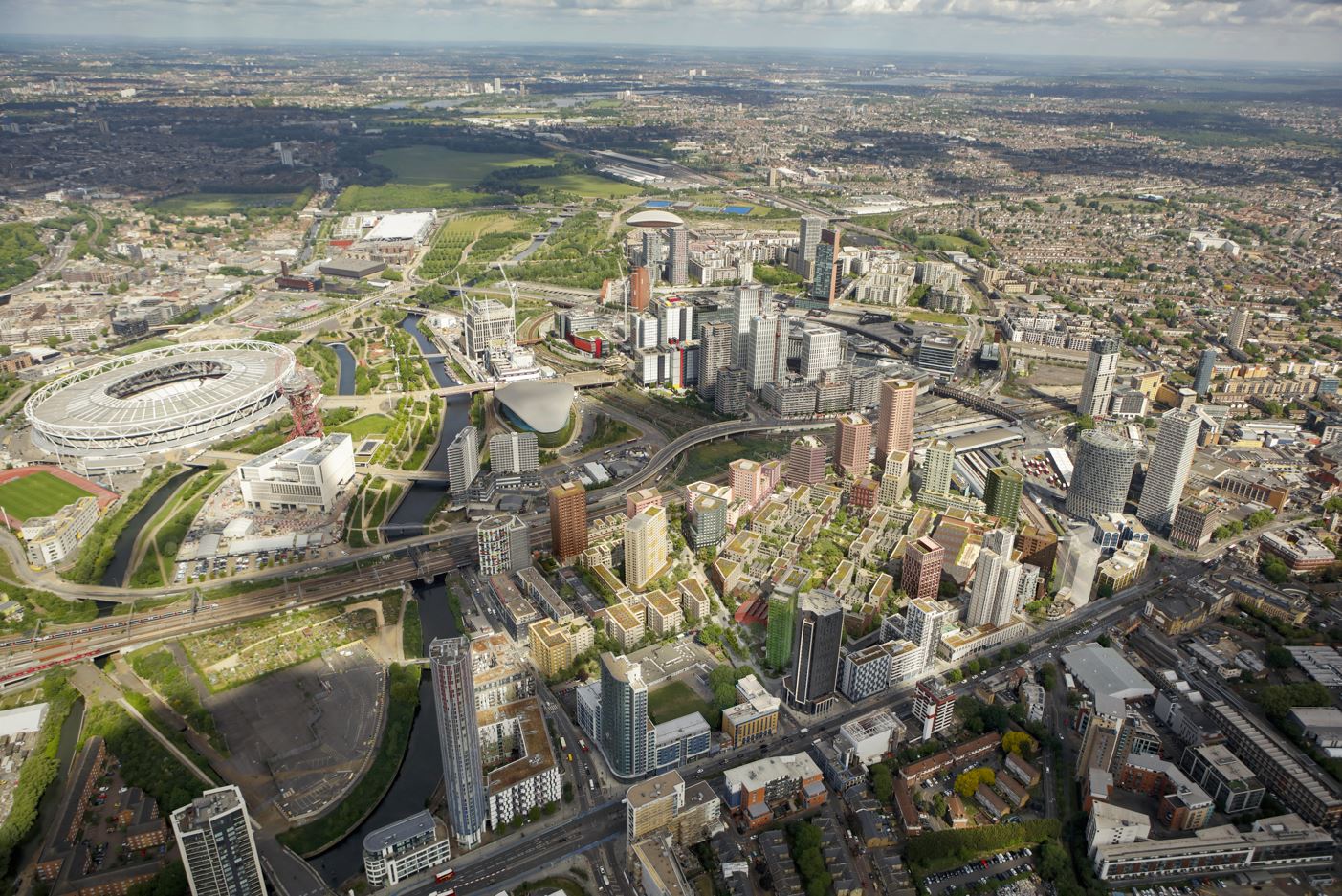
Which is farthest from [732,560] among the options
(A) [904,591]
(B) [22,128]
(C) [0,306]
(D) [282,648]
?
(B) [22,128]

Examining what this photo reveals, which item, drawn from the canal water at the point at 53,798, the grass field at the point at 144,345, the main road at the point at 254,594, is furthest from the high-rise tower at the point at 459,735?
the grass field at the point at 144,345

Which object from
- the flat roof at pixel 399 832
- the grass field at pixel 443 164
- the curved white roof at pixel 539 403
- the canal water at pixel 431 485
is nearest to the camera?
the flat roof at pixel 399 832

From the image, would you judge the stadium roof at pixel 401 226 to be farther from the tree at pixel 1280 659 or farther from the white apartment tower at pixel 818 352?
the tree at pixel 1280 659

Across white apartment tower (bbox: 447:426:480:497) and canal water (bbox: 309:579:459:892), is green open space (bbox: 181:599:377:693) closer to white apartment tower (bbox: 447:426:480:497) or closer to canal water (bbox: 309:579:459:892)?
canal water (bbox: 309:579:459:892)

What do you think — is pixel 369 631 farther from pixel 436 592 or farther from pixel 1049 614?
pixel 1049 614

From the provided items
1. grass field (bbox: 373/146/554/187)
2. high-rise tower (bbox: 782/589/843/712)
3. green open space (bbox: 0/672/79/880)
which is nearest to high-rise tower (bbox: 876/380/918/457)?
high-rise tower (bbox: 782/589/843/712)

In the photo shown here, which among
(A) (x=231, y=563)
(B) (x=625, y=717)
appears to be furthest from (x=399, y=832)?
(A) (x=231, y=563)
